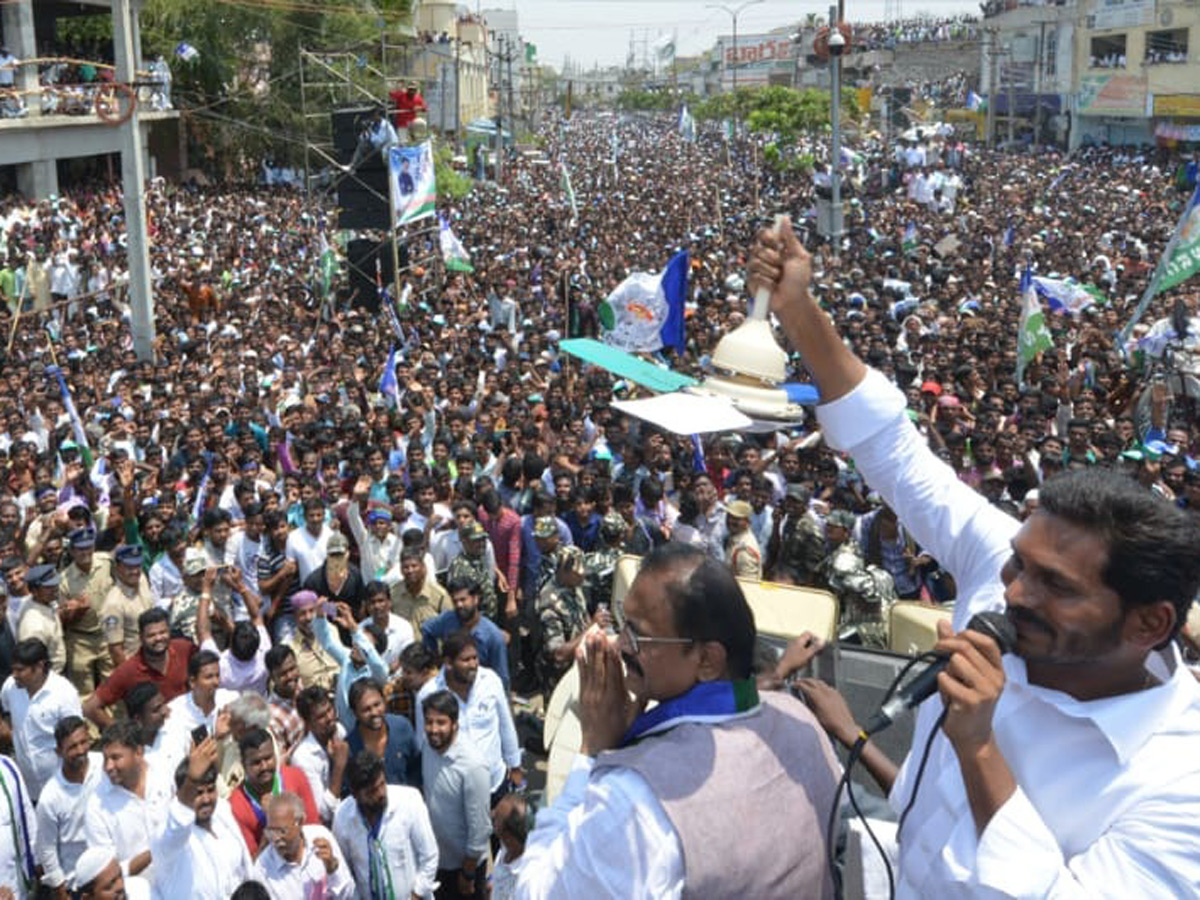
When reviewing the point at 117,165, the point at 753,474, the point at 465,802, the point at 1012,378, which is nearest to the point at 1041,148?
the point at 117,165

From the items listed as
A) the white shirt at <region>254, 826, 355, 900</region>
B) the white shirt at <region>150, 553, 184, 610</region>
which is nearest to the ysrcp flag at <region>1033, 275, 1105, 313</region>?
the white shirt at <region>150, 553, 184, 610</region>

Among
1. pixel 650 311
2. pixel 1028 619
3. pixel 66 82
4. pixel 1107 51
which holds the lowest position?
pixel 650 311

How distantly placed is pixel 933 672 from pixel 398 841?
293 cm

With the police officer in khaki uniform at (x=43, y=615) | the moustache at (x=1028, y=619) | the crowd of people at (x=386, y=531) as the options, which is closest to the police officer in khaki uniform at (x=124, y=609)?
the crowd of people at (x=386, y=531)

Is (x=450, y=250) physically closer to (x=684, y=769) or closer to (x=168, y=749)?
(x=168, y=749)

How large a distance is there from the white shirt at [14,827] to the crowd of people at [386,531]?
0.04ft

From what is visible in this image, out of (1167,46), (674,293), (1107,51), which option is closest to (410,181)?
(674,293)

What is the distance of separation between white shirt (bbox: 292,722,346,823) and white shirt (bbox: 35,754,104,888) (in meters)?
0.68

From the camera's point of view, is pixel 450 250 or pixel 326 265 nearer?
pixel 326 265

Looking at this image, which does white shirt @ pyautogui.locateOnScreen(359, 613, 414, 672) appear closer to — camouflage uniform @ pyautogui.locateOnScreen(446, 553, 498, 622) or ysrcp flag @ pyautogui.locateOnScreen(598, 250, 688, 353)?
camouflage uniform @ pyautogui.locateOnScreen(446, 553, 498, 622)

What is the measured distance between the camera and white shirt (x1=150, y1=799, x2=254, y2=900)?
3.78m

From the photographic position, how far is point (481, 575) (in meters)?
6.24

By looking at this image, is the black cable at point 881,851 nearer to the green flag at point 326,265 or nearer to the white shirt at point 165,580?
the white shirt at point 165,580

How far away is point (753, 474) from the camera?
23.9 feet
